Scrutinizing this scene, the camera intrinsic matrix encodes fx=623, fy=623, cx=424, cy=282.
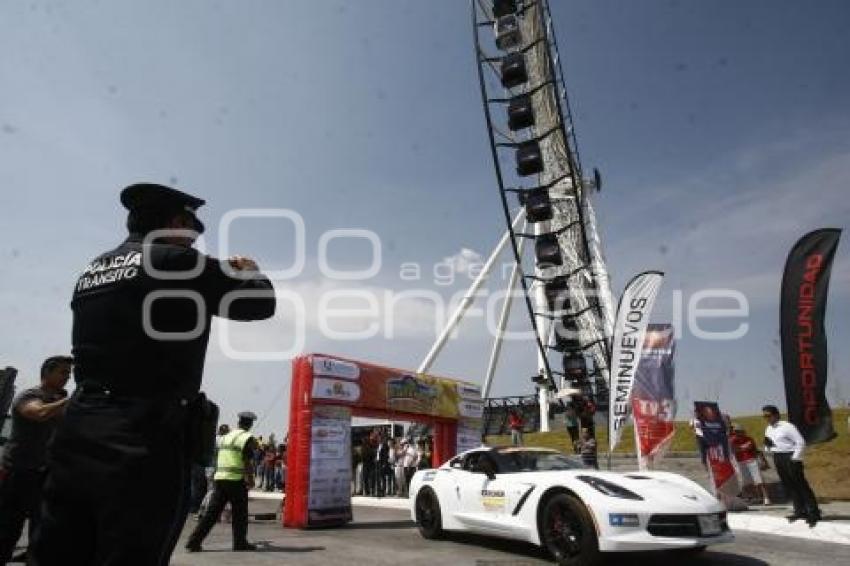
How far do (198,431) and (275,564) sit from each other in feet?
16.6

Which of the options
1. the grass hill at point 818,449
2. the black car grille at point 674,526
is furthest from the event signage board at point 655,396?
the black car grille at point 674,526

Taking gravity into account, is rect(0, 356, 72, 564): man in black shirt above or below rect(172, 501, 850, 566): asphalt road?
above

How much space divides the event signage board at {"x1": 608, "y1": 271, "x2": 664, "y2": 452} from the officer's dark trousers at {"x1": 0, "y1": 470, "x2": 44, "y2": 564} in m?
11.3

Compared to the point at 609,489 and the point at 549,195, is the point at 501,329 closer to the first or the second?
the point at 549,195

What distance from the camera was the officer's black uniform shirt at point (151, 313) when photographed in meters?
2.13

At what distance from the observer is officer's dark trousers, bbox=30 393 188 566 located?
1908 mm

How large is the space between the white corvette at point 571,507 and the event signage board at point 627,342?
21.1 ft

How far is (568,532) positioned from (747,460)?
7.58 m

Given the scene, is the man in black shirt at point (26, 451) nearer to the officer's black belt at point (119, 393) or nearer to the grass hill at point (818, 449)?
the officer's black belt at point (119, 393)

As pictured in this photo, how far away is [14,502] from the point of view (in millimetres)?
5289

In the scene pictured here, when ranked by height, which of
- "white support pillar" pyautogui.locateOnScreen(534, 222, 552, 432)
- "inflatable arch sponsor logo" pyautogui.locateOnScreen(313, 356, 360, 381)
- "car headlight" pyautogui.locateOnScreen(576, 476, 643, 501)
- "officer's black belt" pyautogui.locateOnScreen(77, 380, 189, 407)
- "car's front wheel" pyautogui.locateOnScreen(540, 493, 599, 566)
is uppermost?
"white support pillar" pyautogui.locateOnScreen(534, 222, 552, 432)

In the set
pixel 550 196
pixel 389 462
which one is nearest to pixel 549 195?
pixel 550 196

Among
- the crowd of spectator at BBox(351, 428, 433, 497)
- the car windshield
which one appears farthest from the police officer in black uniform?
the crowd of spectator at BBox(351, 428, 433, 497)

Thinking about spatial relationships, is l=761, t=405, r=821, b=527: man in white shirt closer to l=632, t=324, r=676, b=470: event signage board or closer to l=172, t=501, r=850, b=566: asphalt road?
l=172, t=501, r=850, b=566: asphalt road
